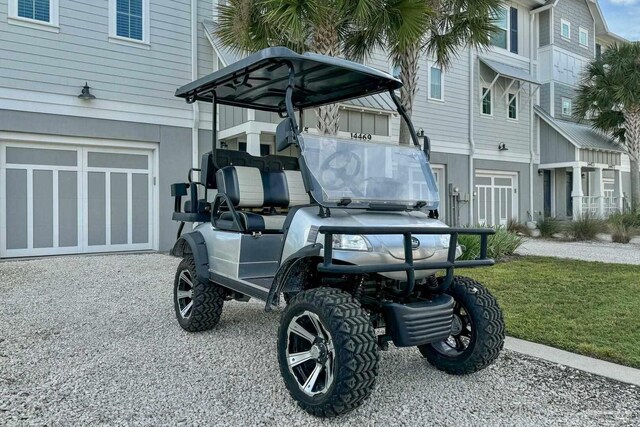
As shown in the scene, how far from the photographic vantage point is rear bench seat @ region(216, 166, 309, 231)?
4.21 m

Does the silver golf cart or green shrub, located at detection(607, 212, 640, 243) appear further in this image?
green shrub, located at detection(607, 212, 640, 243)

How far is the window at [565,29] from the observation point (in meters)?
19.6

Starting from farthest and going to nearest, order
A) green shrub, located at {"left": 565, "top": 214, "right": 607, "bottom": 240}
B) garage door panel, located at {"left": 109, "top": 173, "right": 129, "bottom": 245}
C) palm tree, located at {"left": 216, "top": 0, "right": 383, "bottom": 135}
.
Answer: green shrub, located at {"left": 565, "top": 214, "right": 607, "bottom": 240} → garage door panel, located at {"left": 109, "top": 173, "right": 129, "bottom": 245} → palm tree, located at {"left": 216, "top": 0, "right": 383, "bottom": 135}

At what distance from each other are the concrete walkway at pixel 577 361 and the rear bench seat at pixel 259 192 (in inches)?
94.7

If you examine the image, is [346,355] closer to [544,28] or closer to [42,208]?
[42,208]

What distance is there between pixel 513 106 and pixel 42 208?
16416 millimetres

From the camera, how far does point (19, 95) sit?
952cm

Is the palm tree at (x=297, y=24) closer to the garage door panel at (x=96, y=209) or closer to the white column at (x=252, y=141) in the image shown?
the white column at (x=252, y=141)

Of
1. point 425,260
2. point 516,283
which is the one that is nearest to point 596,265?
point 516,283

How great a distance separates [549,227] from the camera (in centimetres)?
1423

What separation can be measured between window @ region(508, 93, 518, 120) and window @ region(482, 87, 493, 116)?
111cm

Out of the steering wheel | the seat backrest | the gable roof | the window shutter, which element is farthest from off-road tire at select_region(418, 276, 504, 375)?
the window shutter


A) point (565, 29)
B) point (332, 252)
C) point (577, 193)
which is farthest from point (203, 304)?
point (565, 29)

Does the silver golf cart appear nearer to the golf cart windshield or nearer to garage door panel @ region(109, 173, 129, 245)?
the golf cart windshield
